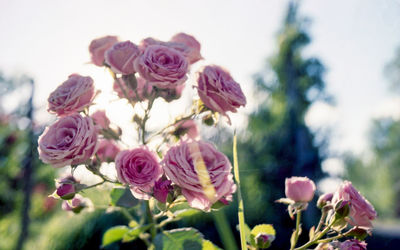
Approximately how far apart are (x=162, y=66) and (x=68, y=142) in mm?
169

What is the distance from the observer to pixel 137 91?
0.54 metres

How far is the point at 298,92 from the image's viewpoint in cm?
595

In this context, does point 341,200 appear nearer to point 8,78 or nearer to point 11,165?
point 8,78

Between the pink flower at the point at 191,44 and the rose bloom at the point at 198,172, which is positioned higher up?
the pink flower at the point at 191,44

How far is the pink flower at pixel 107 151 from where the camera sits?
1.87ft

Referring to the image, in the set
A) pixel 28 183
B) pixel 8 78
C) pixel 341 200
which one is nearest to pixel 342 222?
pixel 341 200

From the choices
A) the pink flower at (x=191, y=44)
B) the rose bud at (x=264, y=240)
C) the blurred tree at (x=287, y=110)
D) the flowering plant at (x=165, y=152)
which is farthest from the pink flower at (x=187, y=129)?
the blurred tree at (x=287, y=110)

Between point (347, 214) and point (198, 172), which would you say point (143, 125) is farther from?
point (347, 214)

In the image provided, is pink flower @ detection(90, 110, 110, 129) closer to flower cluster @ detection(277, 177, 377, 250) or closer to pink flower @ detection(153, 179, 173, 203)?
pink flower @ detection(153, 179, 173, 203)

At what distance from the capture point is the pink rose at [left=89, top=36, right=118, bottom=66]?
52 cm

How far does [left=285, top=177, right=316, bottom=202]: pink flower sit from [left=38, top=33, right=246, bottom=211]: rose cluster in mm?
97

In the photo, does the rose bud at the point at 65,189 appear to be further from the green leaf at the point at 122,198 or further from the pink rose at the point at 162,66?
the pink rose at the point at 162,66

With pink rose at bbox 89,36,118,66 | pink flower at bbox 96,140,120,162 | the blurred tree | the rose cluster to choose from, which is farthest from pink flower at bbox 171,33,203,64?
the blurred tree

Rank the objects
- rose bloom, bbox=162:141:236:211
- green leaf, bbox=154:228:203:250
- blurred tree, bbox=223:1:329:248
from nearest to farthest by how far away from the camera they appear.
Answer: rose bloom, bbox=162:141:236:211 < green leaf, bbox=154:228:203:250 < blurred tree, bbox=223:1:329:248
